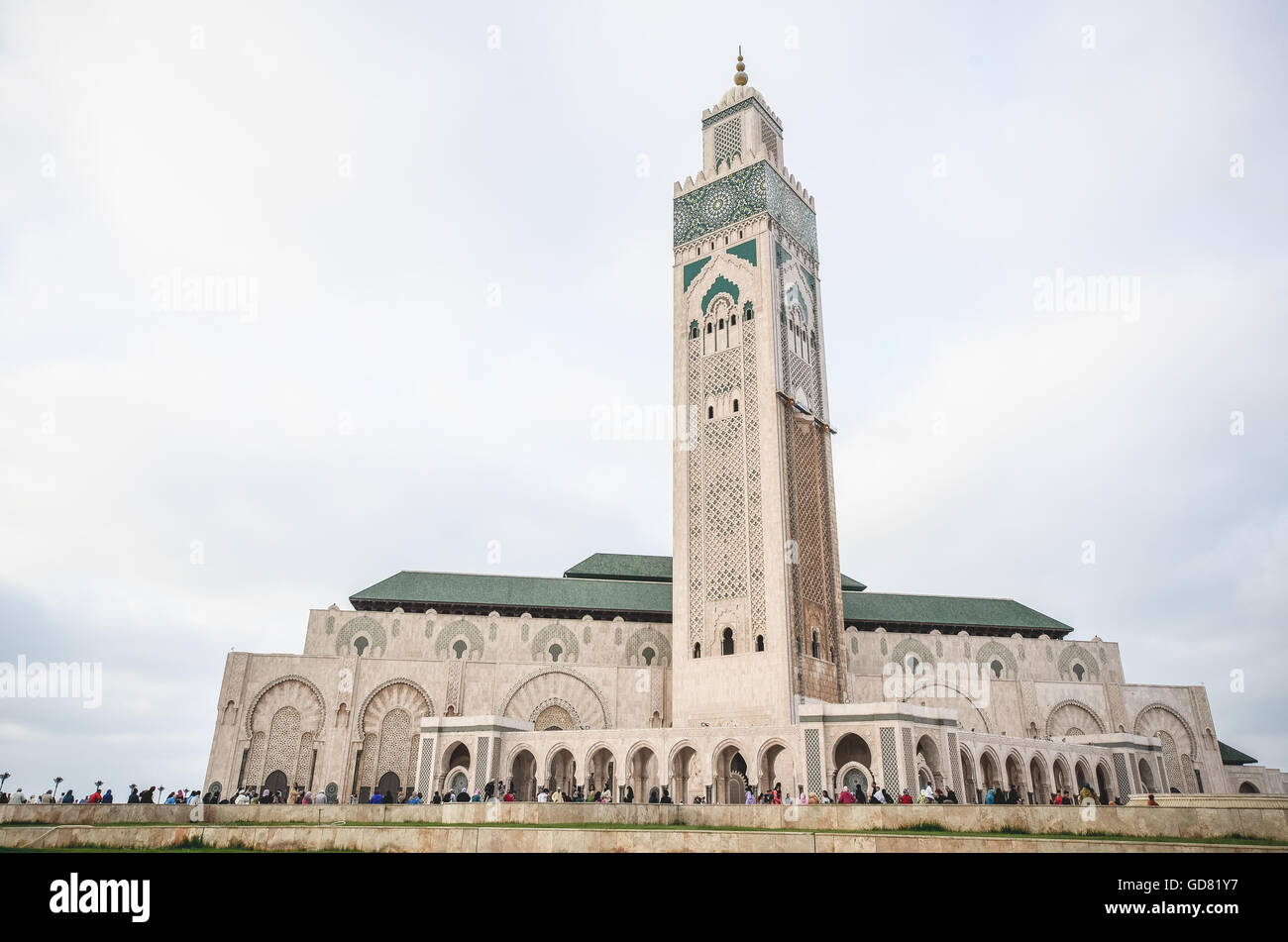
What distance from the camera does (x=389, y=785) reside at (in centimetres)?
2798

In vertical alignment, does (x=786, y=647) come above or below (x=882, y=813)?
above

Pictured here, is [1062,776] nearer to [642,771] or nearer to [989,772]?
[989,772]

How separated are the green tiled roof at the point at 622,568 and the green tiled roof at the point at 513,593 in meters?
1.53

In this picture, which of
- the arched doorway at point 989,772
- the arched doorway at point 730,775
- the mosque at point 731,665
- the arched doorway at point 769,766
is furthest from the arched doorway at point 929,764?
the arched doorway at point 730,775

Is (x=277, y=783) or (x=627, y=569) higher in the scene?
(x=627, y=569)

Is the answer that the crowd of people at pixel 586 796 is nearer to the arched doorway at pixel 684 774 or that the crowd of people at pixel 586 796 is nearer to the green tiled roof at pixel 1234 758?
the arched doorway at pixel 684 774

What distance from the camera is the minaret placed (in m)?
25.1

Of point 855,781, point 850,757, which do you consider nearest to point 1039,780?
point 855,781

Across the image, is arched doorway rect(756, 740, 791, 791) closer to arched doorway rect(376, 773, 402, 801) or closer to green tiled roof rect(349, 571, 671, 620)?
green tiled roof rect(349, 571, 671, 620)

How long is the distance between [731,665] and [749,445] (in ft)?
23.6
